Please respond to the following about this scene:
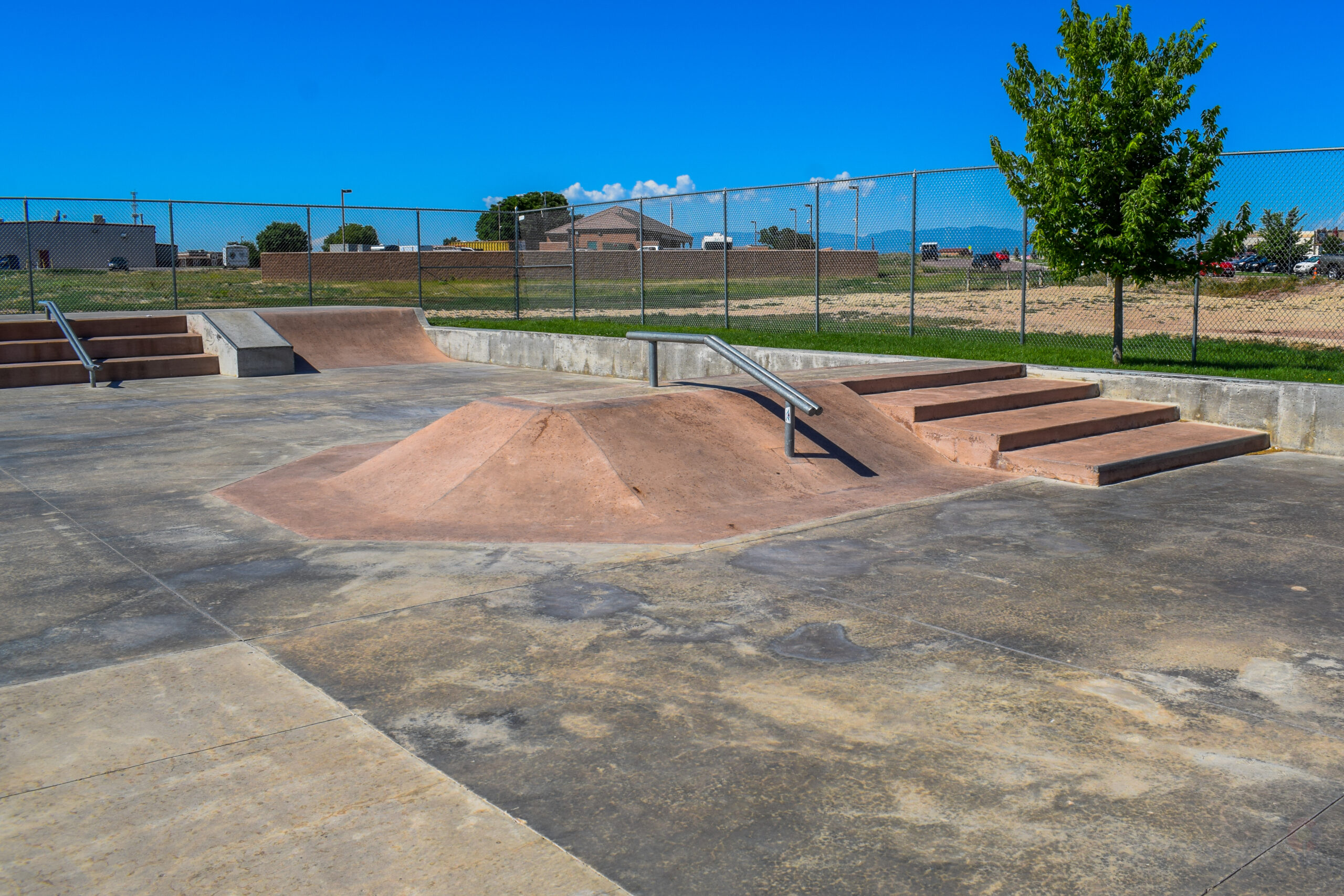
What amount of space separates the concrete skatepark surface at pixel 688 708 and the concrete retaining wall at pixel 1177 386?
9.02 feet

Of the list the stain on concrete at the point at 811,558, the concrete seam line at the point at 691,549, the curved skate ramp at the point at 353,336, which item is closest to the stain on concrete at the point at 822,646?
the stain on concrete at the point at 811,558

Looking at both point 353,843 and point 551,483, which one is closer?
point 353,843

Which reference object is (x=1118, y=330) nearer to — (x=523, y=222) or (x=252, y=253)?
(x=523, y=222)

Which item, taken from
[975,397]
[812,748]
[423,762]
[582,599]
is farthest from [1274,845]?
[975,397]

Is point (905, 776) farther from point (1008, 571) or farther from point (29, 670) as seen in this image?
point (29, 670)

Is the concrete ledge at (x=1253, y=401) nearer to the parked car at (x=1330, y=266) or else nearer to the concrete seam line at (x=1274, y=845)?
the parked car at (x=1330, y=266)

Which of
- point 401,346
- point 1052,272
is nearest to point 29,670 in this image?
point 1052,272

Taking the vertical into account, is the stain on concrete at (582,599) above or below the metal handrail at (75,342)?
below

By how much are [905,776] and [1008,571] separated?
Result: 2.59 metres

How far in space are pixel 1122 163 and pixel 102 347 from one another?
15.6 meters

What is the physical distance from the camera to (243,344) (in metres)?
17.5

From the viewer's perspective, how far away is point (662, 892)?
2689 millimetres

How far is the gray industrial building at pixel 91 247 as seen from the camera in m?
26.9

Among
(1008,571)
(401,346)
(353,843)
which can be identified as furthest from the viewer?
(401,346)
